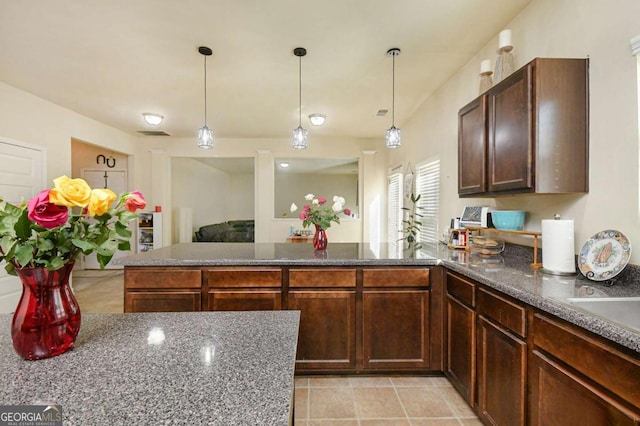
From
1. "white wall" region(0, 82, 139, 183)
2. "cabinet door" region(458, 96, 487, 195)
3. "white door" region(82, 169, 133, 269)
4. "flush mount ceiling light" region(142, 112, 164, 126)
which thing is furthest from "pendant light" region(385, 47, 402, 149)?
"white door" region(82, 169, 133, 269)

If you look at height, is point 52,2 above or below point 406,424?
above

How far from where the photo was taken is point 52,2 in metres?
2.11

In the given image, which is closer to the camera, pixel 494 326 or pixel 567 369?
pixel 567 369

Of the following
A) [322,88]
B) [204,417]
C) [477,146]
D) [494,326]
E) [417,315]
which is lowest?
[417,315]

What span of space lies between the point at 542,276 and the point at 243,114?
408 centimetres

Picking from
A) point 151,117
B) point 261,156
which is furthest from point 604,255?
point 261,156

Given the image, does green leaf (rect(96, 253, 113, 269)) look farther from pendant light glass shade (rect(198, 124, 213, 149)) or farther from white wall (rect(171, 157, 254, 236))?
white wall (rect(171, 157, 254, 236))

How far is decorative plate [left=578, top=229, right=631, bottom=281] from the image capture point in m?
1.41

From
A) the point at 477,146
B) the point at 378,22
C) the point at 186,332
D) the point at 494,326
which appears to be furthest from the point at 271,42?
the point at 494,326

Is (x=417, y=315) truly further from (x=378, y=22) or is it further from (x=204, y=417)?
(x=378, y=22)

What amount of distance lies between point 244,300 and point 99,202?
5.19 ft

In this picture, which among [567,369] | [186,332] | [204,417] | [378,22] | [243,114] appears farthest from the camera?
[243,114]

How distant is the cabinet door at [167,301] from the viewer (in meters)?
2.19
